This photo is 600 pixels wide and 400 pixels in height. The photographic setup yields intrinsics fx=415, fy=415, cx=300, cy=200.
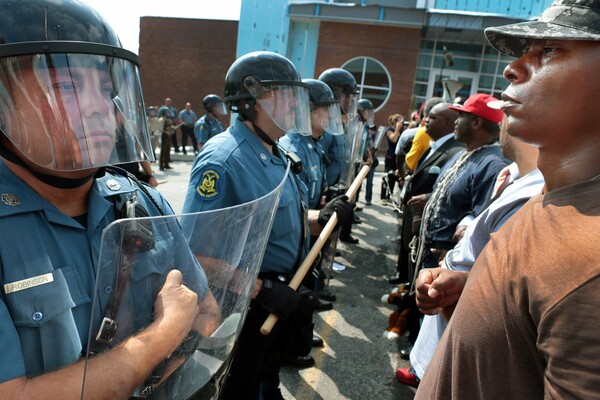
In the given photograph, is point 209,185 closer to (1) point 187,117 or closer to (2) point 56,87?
(2) point 56,87

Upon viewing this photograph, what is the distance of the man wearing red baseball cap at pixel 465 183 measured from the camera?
2.85 meters

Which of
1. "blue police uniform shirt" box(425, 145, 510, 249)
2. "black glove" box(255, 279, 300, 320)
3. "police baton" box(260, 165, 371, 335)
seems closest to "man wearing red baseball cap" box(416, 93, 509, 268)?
"blue police uniform shirt" box(425, 145, 510, 249)

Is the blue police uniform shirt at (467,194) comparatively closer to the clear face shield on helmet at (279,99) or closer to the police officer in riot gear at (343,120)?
the clear face shield on helmet at (279,99)

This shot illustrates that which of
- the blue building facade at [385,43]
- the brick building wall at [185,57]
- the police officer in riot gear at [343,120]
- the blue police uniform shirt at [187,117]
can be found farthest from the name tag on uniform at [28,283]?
the brick building wall at [185,57]

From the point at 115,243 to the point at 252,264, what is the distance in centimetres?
52

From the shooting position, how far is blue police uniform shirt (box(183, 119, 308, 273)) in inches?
79.2

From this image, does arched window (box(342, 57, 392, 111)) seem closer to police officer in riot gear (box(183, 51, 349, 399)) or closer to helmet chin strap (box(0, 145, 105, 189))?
police officer in riot gear (box(183, 51, 349, 399))

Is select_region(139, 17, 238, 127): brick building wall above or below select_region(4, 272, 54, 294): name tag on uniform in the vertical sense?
above

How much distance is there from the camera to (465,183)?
2900 mm

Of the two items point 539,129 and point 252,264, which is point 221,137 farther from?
point 539,129

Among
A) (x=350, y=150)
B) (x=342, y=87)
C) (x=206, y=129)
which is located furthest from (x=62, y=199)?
(x=206, y=129)

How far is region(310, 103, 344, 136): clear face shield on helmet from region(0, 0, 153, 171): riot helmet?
120 inches

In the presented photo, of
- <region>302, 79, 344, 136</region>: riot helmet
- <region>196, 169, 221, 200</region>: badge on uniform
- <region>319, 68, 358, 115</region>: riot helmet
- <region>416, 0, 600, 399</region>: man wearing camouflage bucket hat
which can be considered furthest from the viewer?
<region>319, 68, 358, 115</region>: riot helmet

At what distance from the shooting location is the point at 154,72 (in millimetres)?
23734
